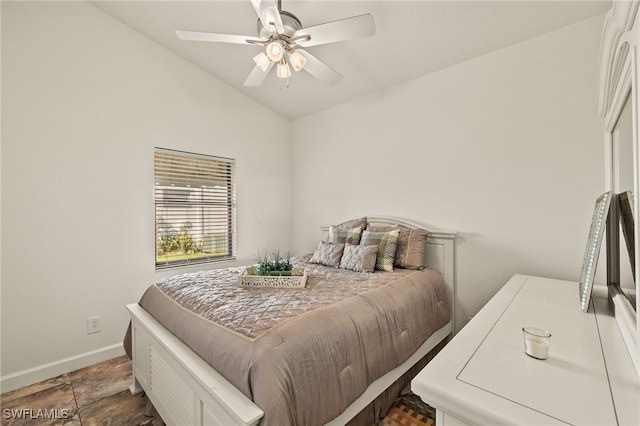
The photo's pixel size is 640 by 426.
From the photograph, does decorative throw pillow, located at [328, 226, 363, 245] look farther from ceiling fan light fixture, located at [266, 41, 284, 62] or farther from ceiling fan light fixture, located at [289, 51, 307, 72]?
ceiling fan light fixture, located at [266, 41, 284, 62]

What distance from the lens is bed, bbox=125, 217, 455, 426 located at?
1.11 m

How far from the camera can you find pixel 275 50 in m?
1.75

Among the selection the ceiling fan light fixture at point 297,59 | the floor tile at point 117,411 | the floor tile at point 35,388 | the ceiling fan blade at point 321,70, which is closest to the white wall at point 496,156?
the ceiling fan blade at point 321,70

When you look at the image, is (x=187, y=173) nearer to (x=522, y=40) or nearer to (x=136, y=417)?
(x=136, y=417)

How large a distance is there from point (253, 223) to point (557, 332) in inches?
123

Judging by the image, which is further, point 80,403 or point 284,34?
point 80,403

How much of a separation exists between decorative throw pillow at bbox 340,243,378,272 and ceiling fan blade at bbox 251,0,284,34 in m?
1.75

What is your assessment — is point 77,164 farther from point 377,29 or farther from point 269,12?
point 377,29

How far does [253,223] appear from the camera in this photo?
363cm

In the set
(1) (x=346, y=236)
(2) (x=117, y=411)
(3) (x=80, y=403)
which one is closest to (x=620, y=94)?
(1) (x=346, y=236)

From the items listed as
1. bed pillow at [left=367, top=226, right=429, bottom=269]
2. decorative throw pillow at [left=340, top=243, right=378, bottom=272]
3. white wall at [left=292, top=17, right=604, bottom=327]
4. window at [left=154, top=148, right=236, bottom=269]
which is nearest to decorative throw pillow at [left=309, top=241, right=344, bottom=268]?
decorative throw pillow at [left=340, top=243, right=378, bottom=272]

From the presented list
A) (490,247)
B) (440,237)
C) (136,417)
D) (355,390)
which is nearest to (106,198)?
(136,417)

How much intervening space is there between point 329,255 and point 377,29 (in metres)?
1.97

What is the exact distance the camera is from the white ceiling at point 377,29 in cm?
198
